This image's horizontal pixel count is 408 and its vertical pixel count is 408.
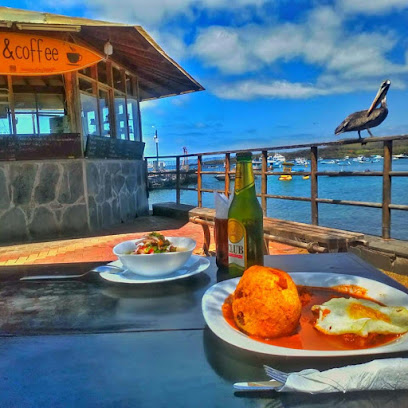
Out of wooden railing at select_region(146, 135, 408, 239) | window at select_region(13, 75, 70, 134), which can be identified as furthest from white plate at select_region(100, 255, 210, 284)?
window at select_region(13, 75, 70, 134)

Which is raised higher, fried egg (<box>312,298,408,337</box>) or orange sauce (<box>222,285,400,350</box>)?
fried egg (<box>312,298,408,337</box>)

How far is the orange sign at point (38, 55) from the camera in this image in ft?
16.5

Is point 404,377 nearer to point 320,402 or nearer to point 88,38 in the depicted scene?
point 320,402

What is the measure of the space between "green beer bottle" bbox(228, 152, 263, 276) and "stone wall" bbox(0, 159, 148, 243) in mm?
5465

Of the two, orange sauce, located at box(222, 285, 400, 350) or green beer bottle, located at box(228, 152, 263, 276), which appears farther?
green beer bottle, located at box(228, 152, 263, 276)

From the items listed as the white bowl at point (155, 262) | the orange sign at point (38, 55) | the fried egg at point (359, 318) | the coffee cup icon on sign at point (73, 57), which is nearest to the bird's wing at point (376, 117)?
the orange sign at point (38, 55)

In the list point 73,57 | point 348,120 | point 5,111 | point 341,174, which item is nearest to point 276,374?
point 341,174

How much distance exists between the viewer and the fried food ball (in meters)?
0.65

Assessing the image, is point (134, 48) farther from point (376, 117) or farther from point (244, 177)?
point (244, 177)

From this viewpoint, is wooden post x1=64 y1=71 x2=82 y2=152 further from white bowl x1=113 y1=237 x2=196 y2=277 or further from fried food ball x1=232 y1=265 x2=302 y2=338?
fried food ball x1=232 y1=265 x2=302 y2=338

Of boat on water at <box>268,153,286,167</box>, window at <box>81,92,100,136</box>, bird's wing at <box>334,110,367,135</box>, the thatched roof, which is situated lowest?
boat on water at <box>268,153,286,167</box>

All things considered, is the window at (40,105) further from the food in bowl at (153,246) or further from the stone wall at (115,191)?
the food in bowl at (153,246)

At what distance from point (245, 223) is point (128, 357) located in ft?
1.61

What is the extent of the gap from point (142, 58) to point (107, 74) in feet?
2.41
